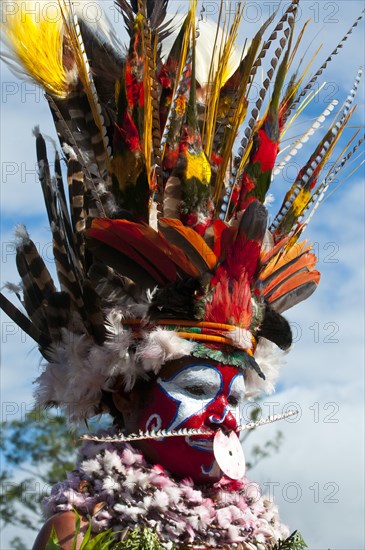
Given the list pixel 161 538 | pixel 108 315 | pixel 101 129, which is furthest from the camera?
pixel 101 129

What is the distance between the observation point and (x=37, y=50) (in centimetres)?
550

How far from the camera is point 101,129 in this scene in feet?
17.8

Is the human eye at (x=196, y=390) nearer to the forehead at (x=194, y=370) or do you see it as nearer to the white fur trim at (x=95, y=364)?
the forehead at (x=194, y=370)

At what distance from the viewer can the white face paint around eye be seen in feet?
16.5

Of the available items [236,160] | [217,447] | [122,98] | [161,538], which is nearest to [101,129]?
[122,98]

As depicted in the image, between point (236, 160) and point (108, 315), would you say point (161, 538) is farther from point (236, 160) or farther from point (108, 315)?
point (236, 160)

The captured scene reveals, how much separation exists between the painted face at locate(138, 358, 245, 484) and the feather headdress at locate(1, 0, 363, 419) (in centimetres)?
11

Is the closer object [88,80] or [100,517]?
[100,517]

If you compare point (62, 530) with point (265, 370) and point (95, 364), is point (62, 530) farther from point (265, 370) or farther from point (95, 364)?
point (265, 370)

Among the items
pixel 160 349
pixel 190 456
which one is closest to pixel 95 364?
pixel 160 349

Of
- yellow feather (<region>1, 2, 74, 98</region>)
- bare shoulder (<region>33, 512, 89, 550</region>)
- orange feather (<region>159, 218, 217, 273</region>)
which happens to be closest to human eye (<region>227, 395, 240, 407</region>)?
orange feather (<region>159, 218, 217, 273</region>)

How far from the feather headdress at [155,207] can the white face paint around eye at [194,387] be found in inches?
3.7

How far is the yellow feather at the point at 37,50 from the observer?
18.0 ft

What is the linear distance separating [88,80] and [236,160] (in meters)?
0.91
